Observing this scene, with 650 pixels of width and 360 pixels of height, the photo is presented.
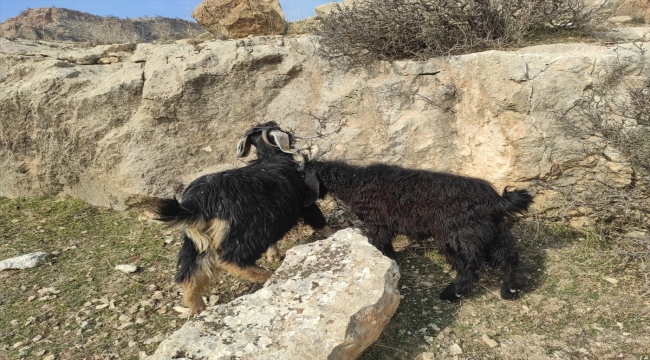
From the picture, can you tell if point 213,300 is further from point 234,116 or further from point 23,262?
point 234,116

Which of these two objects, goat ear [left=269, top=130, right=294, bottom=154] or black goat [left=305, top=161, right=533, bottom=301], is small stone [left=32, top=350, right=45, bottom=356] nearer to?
goat ear [left=269, top=130, right=294, bottom=154]

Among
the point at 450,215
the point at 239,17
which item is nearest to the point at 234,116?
the point at 239,17

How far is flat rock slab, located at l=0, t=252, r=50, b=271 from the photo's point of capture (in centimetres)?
471

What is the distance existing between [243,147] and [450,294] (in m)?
2.61

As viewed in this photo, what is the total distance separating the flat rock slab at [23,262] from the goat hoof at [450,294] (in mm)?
4162

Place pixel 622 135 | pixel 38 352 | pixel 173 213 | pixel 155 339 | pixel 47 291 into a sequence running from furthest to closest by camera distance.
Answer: pixel 47 291 < pixel 622 135 < pixel 155 339 < pixel 38 352 < pixel 173 213

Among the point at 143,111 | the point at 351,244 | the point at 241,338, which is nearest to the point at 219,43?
the point at 143,111

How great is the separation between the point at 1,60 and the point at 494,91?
6464 mm

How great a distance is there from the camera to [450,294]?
389 centimetres

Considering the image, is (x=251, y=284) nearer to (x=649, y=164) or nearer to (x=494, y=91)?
(x=494, y=91)

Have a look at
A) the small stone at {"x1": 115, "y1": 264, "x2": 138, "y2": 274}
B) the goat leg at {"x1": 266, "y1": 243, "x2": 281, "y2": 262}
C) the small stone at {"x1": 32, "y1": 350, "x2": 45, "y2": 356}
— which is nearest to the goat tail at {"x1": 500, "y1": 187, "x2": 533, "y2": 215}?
the goat leg at {"x1": 266, "y1": 243, "x2": 281, "y2": 262}

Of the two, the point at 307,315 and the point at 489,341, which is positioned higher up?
the point at 307,315

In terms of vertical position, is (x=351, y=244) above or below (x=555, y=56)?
below

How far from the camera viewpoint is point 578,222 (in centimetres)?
471
